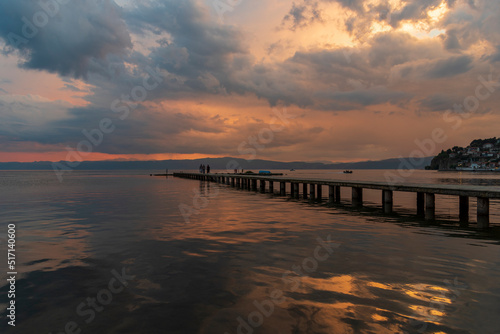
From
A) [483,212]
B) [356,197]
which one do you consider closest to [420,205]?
[356,197]

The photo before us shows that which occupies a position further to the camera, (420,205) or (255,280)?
(420,205)

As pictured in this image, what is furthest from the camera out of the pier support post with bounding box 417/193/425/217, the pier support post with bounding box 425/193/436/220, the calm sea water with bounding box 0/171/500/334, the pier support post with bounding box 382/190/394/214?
the pier support post with bounding box 382/190/394/214

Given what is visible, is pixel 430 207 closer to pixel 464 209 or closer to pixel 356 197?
pixel 464 209

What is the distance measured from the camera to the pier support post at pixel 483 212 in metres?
15.4

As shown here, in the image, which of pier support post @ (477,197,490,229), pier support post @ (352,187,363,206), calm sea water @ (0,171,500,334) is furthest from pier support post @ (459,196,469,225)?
pier support post @ (352,187,363,206)

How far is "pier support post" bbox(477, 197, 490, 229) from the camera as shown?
15373 mm

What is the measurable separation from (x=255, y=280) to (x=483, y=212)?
14120 mm

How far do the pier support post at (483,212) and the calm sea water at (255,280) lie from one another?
0.64 metres

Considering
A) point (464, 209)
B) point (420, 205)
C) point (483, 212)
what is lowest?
point (420, 205)

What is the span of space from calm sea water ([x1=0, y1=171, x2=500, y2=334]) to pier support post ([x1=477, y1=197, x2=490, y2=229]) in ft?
2.10

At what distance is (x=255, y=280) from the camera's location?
758 centimetres

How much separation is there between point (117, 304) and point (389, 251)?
8282 millimetres

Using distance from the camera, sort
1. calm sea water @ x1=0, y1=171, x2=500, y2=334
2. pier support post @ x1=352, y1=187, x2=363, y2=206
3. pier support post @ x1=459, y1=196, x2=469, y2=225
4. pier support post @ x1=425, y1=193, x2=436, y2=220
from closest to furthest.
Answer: calm sea water @ x1=0, y1=171, x2=500, y2=334 < pier support post @ x1=459, y1=196, x2=469, y2=225 < pier support post @ x1=425, y1=193, x2=436, y2=220 < pier support post @ x1=352, y1=187, x2=363, y2=206

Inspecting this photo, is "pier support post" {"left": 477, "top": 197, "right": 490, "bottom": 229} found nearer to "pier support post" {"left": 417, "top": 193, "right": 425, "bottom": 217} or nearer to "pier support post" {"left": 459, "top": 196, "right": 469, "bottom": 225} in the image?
"pier support post" {"left": 459, "top": 196, "right": 469, "bottom": 225}
